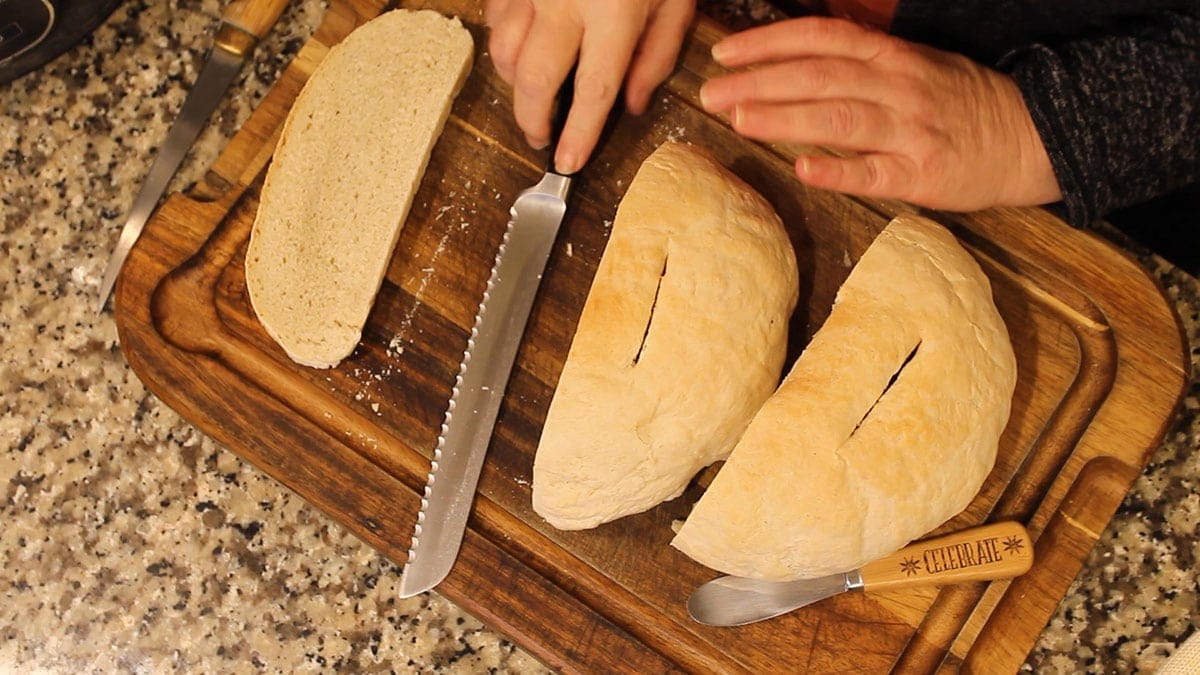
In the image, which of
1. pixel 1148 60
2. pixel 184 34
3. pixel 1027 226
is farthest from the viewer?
pixel 184 34

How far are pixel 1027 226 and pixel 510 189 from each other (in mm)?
773

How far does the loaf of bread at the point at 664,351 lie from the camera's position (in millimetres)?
1188

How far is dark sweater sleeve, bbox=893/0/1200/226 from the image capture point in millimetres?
1169

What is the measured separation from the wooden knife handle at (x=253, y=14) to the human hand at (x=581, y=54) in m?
0.37

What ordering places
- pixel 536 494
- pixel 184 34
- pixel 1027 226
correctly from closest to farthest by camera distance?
1. pixel 536 494
2. pixel 1027 226
3. pixel 184 34

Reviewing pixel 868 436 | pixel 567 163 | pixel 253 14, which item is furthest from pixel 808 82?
pixel 253 14

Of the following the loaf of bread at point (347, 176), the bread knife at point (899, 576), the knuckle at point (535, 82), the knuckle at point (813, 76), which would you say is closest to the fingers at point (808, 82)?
the knuckle at point (813, 76)

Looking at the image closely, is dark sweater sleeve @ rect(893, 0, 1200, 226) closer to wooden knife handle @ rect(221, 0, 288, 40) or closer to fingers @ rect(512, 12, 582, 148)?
fingers @ rect(512, 12, 582, 148)

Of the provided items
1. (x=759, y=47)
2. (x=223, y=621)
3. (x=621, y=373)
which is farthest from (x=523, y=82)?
(x=223, y=621)

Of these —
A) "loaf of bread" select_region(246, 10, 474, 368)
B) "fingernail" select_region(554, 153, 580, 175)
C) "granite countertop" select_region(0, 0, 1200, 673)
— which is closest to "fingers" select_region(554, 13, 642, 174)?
"fingernail" select_region(554, 153, 580, 175)

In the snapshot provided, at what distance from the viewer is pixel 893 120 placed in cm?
124

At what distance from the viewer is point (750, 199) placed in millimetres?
1306

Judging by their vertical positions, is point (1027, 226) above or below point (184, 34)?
above

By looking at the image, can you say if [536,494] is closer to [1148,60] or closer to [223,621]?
[223,621]
